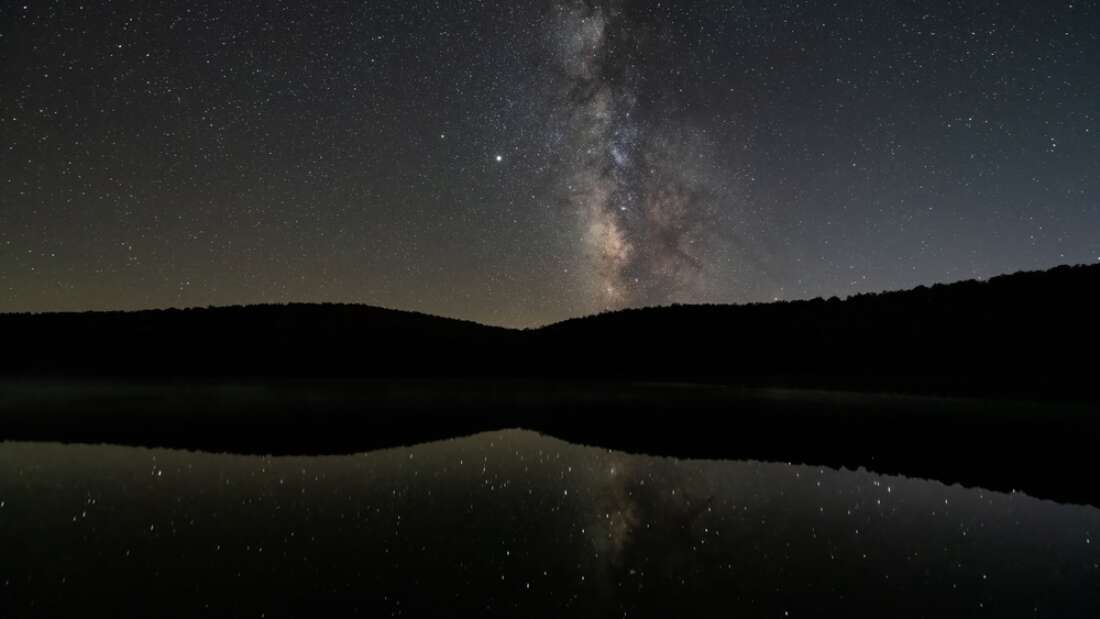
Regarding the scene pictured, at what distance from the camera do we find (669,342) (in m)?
56.2

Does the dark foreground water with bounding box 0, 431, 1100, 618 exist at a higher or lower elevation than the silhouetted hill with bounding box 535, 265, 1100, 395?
lower

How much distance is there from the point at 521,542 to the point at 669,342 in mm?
48159

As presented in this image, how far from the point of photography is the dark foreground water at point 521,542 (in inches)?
275

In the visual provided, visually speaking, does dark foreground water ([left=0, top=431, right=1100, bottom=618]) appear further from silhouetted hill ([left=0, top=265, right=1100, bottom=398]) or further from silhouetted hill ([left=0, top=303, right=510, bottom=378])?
silhouetted hill ([left=0, top=303, right=510, bottom=378])

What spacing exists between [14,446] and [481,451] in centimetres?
1228

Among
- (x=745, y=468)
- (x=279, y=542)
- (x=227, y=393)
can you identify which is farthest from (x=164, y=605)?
(x=227, y=393)

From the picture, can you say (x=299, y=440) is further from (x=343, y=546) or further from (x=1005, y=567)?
(x=1005, y=567)

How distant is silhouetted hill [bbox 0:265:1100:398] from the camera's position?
115ft

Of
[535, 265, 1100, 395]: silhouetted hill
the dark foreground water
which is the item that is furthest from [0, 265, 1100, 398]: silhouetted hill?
the dark foreground water

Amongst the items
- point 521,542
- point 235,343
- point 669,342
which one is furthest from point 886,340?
point 235,343

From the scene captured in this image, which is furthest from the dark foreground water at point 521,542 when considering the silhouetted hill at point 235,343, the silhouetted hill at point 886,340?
the silhouetted hill at point 235,343

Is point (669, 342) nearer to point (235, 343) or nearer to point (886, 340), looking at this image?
point (886, 340)

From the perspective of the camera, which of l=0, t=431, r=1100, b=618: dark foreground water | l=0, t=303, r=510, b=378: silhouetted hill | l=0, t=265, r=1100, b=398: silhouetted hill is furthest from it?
l=0, t=303, r=510, b=378: silhouetted hill

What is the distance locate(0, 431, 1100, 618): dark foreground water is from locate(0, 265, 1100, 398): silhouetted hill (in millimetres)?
27304
